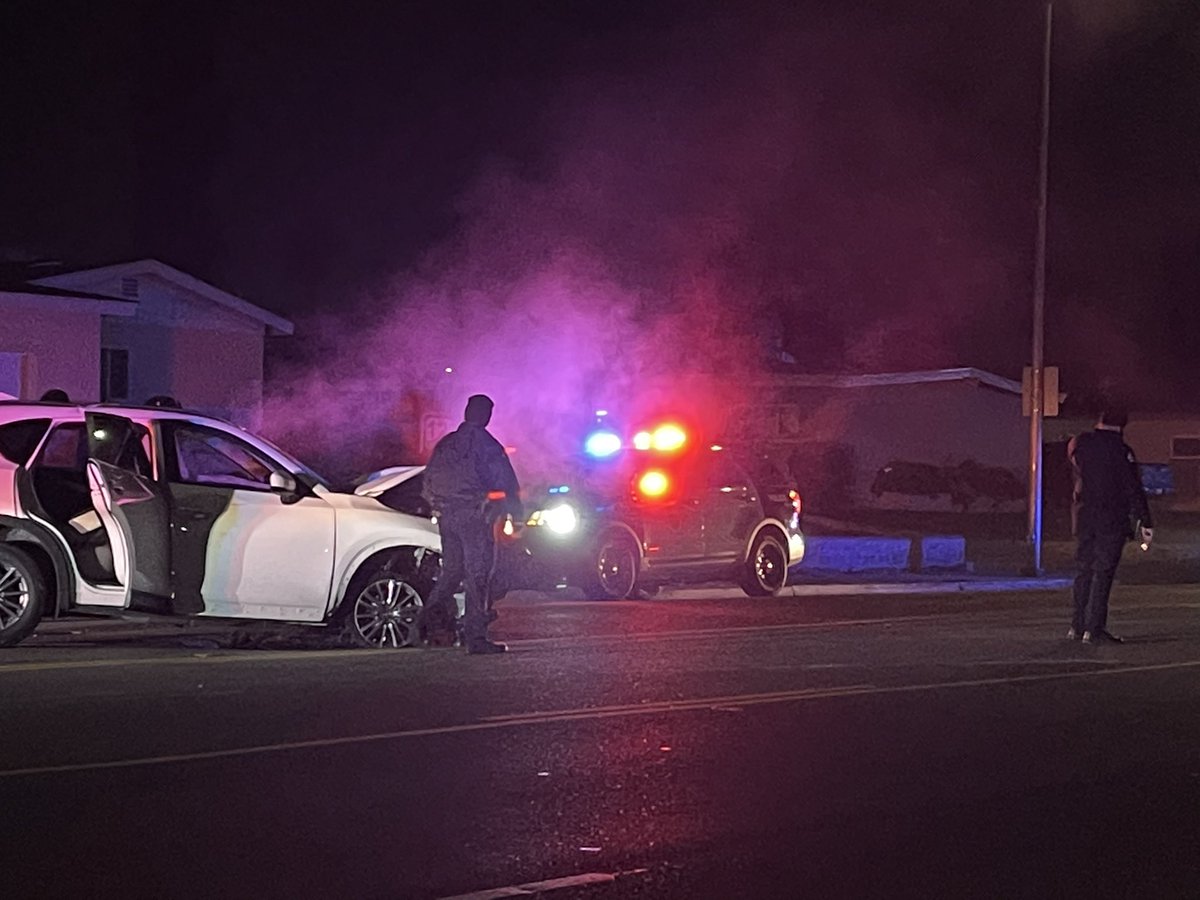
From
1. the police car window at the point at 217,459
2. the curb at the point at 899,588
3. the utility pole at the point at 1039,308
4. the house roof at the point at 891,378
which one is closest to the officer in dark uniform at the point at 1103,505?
the curb at the point at 899,588

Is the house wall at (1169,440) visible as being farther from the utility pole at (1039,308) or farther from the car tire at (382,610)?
the car tire at (382,610)

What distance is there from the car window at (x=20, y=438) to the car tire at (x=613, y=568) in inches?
238

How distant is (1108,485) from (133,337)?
703 inches

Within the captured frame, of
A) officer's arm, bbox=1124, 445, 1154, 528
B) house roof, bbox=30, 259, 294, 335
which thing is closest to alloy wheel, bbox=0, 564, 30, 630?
officer's arm, bbox=1124, 445, 1154, 528

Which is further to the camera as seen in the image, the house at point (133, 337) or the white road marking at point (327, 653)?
the house at point (133, 337)

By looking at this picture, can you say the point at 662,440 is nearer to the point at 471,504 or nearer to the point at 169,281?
the point at 471,504

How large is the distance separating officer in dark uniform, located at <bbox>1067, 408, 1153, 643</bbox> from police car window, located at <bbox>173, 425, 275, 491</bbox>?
6.04 metres

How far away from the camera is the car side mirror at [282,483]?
11.2 metres

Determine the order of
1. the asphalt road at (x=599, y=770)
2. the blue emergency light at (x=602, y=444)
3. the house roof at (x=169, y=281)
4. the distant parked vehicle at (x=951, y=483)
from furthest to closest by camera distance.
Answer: the distant parked vehicle at (x=951, y=483) < the house roof at (x=169, y=281) < the blue emergency light at (x=602, y=444) < the asphalt road at (x=599, y=770)

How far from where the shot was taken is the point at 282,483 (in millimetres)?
11242

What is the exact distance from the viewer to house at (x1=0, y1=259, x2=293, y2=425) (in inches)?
929

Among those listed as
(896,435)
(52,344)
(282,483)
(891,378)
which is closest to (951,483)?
(896,435)

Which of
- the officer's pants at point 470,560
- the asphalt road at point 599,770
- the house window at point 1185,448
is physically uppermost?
the house window at point 1185,448

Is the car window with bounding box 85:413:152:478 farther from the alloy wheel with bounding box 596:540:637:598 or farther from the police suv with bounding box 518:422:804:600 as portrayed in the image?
the alloy wheel with bounding box 596:540:637:598
